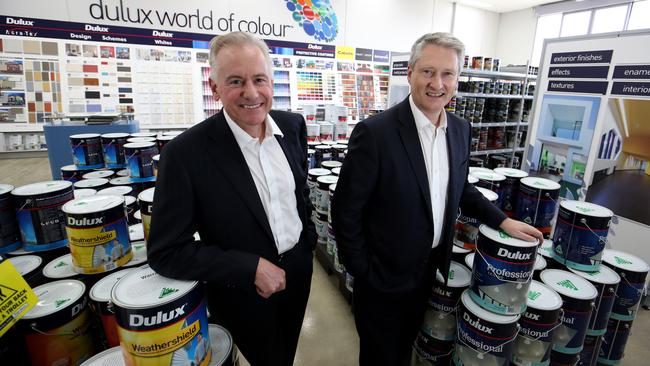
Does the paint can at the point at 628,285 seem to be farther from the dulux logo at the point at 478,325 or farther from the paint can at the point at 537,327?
the dulux logo at the point at 478,325

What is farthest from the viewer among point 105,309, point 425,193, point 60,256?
point 60,256

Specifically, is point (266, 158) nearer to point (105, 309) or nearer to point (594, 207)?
point (105, 309)

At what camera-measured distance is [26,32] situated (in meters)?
5.41

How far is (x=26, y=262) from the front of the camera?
147 centimetres

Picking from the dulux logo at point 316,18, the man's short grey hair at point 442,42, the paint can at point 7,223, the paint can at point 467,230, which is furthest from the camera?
the dulux logo at point 316,18

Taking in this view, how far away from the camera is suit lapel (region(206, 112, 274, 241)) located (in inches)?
43.7

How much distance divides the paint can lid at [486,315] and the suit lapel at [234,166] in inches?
36.7

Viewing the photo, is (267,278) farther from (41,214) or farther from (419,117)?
(41,214)

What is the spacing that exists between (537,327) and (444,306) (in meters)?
0.38

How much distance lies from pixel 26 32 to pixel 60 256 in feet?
19.4

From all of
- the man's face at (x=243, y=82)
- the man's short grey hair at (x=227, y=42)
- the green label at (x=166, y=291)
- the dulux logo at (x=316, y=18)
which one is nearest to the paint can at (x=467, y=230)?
the man's face at (x=243, y=82)

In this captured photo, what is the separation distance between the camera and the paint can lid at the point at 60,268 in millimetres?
1401

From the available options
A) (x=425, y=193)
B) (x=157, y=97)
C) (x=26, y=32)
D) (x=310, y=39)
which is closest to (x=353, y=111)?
(x=310, y=39)

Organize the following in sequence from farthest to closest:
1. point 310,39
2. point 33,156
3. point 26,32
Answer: point 310,39
point 33,156
point 26,32
